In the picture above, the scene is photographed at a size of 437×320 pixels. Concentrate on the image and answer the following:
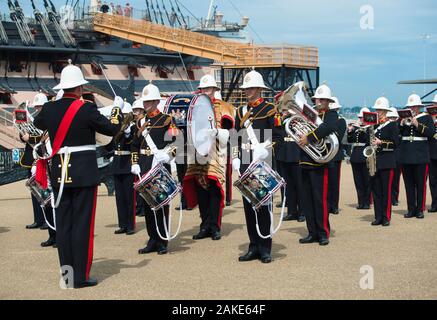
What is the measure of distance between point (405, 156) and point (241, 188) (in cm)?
467

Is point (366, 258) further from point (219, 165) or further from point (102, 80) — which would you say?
point (102, 80)

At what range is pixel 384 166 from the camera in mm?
10305

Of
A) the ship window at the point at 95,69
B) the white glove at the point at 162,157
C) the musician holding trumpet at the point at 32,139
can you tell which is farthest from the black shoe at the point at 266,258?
the ship window at the point at 95,69

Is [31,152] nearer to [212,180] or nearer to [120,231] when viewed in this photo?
[120,231]

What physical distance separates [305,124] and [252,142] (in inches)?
43.2

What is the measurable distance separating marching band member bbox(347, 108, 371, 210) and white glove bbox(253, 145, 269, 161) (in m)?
5.08

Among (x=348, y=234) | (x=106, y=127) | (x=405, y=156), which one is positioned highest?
(x=106, y=127)

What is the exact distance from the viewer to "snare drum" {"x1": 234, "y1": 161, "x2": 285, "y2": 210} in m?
7.50

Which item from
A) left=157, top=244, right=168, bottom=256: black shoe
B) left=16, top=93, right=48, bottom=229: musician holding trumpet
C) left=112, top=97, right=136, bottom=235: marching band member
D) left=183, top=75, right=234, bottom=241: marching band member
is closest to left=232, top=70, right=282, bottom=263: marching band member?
left=157, top=244, right=168, bottom=256: black shoe

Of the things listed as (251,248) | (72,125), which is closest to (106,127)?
(72,125)

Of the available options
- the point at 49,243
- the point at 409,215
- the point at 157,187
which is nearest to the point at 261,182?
the point at 157,187

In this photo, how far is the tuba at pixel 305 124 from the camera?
817 centimetres

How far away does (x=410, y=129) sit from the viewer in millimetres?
11547

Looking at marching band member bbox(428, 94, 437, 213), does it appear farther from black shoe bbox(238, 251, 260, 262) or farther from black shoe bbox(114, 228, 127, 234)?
black shoe bbox(114, 228, 127, 234)
